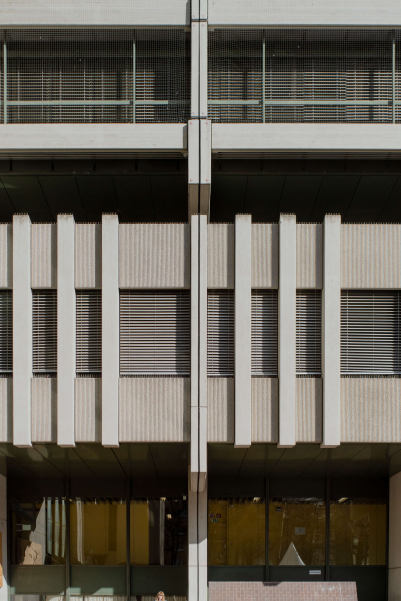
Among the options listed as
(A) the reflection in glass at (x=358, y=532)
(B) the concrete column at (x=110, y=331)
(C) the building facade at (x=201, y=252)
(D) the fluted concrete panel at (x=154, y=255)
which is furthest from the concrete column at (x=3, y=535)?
(A) the reflection in glass at (x=358, y=532)

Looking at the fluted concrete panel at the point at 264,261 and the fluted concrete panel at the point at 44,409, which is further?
the fluted concrete panel at the point at 264,261

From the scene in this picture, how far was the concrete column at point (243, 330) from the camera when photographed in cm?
1103

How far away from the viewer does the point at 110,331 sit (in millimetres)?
11211

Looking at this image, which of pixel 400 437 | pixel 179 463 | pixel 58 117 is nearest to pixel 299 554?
pixel 179 463

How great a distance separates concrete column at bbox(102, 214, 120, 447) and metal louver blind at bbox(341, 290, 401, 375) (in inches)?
208

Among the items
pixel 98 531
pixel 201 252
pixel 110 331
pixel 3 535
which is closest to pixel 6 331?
pixel 110 331

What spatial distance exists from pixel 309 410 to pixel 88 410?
5.08 m

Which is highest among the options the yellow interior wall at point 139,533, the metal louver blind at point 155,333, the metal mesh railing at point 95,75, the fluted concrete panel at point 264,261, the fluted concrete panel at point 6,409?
the metal mesh railing at point 95,75

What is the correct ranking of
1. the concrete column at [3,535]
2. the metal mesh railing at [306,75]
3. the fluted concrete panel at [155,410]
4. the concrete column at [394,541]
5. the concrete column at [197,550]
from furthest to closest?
the concrete column at [3,535]
the concrete column at [394,541]
the metal mesh railing at [306,75]
the concrete column at [197,550]
the fluted concrete panel at [155,410]

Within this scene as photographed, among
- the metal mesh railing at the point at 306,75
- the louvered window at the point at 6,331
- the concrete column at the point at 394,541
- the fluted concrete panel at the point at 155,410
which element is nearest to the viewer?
the fluted concrete panel at the point at 155,410

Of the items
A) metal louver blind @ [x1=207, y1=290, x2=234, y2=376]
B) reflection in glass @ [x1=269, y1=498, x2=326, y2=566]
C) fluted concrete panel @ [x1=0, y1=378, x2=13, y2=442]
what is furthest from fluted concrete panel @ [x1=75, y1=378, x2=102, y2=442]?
reflection in glass @ [x1=269, y1=498, x2=326, y2=566]

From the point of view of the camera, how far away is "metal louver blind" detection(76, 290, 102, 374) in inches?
448

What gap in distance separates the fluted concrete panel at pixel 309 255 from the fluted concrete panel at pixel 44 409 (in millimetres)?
6266

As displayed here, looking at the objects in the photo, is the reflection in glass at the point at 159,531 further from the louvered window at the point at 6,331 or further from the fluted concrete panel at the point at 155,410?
the louvered window at the point at 6,331
